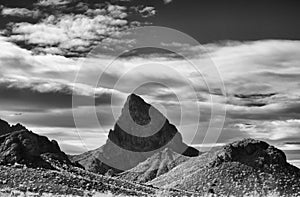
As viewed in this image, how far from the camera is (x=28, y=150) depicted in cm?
14788

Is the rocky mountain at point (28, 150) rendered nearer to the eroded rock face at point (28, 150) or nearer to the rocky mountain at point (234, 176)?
the eroded rock face at point (28, 150)

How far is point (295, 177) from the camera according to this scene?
19375cm

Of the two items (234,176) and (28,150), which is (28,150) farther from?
(234,176)

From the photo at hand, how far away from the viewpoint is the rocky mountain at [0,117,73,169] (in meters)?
140

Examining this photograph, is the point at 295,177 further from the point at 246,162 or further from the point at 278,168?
the point at 246,162

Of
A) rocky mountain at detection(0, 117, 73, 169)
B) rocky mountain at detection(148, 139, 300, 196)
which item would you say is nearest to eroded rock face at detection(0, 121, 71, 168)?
rocky mountain at detection(0, 117, 73, 169)

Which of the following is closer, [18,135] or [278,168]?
[18,135]

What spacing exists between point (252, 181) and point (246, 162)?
23947 millimetres

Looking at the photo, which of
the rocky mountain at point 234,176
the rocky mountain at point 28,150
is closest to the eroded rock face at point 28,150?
the rocky mountain at point 28,150

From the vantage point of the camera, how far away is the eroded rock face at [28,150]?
460 ft

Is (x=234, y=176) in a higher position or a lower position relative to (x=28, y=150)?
lower

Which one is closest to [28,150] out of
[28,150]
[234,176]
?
[28,150]

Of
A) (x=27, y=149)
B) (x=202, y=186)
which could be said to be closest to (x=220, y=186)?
(x=202, y=186)

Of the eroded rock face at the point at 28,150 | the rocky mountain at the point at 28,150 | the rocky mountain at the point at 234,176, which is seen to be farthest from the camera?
the rocky mountain at the point at 234,176
